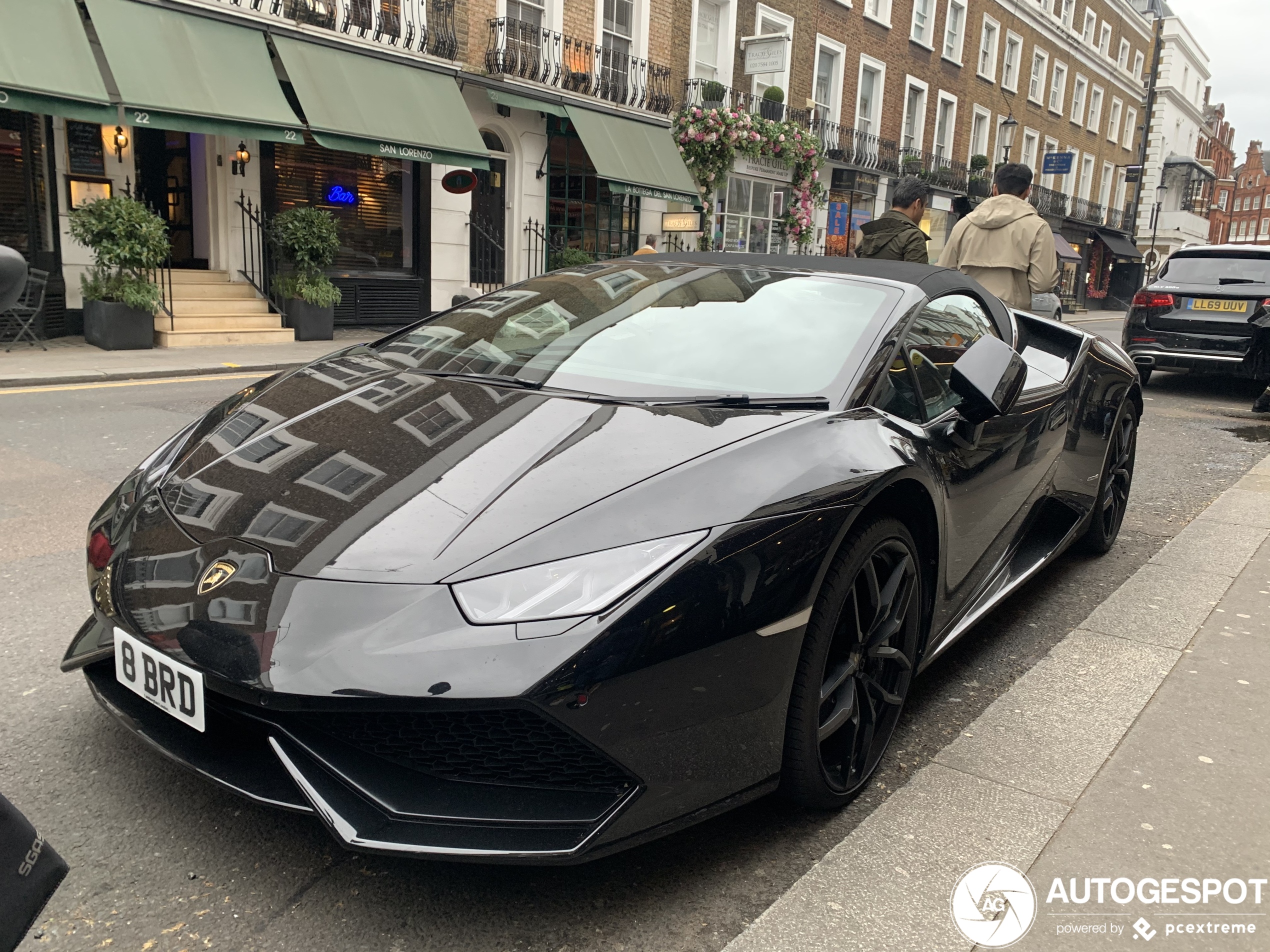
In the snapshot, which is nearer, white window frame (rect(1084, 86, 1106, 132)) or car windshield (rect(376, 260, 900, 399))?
car windshield (rect(376, 260, 900, 399))

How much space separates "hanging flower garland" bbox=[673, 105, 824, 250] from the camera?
19453 millimetres

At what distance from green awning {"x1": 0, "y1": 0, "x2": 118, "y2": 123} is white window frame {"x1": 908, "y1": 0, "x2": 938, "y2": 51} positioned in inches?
882

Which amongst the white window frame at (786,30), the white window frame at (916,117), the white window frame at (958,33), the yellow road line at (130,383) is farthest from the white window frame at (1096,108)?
the yellow road line at (130,383)

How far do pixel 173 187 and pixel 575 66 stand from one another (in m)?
7.23

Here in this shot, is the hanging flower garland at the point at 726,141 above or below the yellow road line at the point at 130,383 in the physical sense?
above

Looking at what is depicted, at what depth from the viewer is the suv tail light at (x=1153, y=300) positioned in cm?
1075

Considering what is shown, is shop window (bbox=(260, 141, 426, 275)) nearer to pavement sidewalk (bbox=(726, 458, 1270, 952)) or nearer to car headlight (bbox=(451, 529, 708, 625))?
pavement sidewalk (bbox=(726, 458, 1270, 952))

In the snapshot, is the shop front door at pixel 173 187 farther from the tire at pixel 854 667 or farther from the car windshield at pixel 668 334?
the tire at pixel 854 667

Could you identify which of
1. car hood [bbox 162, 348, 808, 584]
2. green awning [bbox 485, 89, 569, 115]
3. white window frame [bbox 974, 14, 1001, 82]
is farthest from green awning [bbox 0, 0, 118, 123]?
white window frame [bbox 974, 14, 1001, 82]

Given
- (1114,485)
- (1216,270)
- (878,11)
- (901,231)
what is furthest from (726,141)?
(1114,485)

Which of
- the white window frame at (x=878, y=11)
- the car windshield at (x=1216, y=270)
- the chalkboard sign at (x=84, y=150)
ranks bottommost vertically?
the car windshield at (x=1216, y=270)

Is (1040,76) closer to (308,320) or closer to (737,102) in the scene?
(737,102)

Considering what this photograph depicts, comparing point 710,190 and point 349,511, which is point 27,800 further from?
point 710,190

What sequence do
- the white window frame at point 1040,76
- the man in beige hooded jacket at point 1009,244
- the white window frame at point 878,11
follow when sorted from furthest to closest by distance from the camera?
1. the white window frame at point 1040,76
2. the white window frame at point 878,11
3. the man in beige hooded jacket at point 1009,244
